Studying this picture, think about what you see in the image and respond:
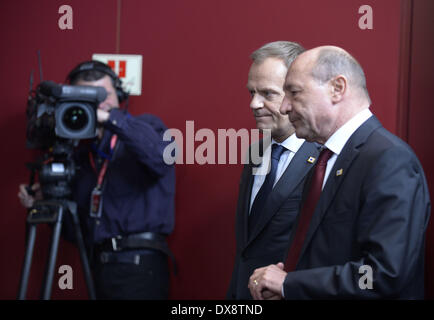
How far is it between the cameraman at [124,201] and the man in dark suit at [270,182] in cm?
44

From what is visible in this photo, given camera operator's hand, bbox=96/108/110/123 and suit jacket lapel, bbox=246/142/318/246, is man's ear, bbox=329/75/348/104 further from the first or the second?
camera operator's hand, bbox=96/108/110/123

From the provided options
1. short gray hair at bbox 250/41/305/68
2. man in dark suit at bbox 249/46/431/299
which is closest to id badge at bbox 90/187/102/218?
short gray hair at bbox 250/41/305/68

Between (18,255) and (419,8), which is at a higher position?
(419,8)

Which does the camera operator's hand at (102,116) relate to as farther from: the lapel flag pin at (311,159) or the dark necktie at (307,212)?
the dark necktie at (307,212)

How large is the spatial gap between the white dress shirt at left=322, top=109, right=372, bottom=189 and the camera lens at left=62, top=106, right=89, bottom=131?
0.98 m

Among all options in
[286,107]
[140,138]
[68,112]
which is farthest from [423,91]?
[68,112]

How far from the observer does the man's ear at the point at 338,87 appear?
121cm

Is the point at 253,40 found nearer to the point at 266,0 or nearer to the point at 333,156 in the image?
→ the point at 266,0

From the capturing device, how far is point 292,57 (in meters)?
1.72

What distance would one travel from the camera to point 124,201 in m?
2.08

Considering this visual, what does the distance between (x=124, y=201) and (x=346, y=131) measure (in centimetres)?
112

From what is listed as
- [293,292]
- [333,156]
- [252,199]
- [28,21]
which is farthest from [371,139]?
[28,21]

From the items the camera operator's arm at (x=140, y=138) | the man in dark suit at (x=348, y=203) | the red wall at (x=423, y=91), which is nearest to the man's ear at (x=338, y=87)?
the man in dark suit at (x=348, y=203)

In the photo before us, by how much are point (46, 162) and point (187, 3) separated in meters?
0.94
